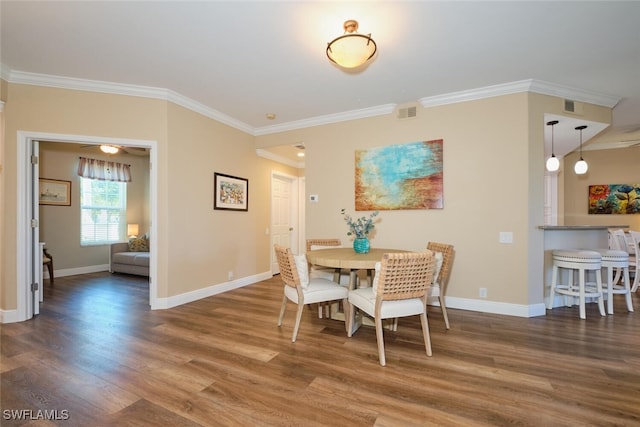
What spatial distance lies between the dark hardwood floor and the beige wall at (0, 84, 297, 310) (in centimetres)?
81

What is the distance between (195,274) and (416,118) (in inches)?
150

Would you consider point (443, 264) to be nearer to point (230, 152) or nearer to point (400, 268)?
point (400, 268)

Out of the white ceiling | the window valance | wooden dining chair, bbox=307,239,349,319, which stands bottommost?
wooden dining chair, bbox=307,239,349,319

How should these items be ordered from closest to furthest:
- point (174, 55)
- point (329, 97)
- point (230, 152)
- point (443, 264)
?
point (174, 55) < point (443, 264) < point (329, 97) < point (230, 152)

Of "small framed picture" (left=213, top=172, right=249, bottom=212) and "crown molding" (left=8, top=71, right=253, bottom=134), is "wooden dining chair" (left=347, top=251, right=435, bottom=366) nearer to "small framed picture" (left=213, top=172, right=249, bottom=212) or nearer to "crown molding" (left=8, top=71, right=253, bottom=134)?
"small framed picture" (left=213, top=172, right=249, bottom=212)

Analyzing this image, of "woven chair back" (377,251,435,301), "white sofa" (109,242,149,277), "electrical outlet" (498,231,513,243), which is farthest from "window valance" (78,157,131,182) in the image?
"electrical outlet" (498,231,513,243)

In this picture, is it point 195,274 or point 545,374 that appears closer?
point 545,374

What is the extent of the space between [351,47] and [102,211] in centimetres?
686

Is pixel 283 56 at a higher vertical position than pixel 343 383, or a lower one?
higher

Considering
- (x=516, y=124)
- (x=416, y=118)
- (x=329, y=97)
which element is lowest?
(x=516, y=124)

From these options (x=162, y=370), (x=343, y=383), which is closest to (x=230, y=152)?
(x=162, y=370)

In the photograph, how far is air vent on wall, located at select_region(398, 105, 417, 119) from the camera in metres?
3.98

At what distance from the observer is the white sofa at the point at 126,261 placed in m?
5.62

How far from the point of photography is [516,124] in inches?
136
